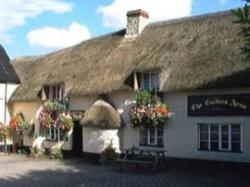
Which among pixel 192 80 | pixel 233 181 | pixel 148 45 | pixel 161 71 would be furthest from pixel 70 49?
pixel 233 181

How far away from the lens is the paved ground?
1983 centimetres

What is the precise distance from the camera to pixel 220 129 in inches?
923

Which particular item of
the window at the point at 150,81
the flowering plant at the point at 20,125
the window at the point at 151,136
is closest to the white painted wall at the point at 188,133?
the window at the point at 151,136

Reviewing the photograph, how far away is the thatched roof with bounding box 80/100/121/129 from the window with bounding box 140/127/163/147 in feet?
4.51

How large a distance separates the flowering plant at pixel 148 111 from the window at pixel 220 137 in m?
1.93

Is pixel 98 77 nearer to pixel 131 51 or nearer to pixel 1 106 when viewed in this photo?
pixel 131 51

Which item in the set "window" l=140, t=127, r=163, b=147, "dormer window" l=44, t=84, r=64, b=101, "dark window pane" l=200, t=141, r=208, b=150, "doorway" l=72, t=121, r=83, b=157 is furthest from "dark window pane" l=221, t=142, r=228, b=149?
"dormer window" l=44, t=84, r=64, b=101

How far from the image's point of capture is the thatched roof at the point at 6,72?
35500 millimetres

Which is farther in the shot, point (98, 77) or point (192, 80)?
point (98, 77)

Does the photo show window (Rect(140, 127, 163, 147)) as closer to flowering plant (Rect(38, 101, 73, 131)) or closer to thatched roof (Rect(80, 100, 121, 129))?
thatched roof (Rect(80, 100, 121, 129))

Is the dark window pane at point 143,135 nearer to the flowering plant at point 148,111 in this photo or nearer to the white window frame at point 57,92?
the flowering plant at point 148,111

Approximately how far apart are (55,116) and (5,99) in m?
5.48

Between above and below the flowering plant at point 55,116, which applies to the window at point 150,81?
above

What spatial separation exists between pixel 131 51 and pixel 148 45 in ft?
3.76
